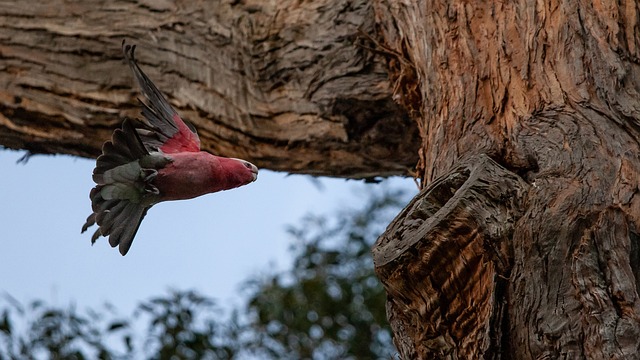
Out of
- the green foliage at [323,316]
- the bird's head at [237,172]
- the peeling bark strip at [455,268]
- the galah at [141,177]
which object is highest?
the galah at [141,177]

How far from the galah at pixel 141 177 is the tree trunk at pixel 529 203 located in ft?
1.81

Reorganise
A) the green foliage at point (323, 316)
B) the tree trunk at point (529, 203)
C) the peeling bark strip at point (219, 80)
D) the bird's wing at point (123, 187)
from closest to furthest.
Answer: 1. the tree trunk at point (529, 203)
2. the bird's wing at point (123, 187)
3. the peeling bark strip at point (219, 80)
4. the green foliage at point (323, 316)

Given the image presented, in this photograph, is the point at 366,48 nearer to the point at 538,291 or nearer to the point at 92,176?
the point at 92,176

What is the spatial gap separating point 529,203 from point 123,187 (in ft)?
3.27

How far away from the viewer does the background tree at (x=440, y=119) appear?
1.80 meters

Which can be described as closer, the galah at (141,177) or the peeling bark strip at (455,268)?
the peeling bark strip at (455,268)

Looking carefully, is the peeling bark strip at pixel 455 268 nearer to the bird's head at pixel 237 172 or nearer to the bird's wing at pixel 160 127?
the bird's head at pixel 237 172

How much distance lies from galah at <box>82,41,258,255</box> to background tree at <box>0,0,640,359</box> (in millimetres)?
550

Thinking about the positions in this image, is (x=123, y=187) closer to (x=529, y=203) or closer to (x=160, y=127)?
(x=160, y=127)

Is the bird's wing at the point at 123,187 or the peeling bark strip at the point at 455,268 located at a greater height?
the bird's wing at the point at 123,187

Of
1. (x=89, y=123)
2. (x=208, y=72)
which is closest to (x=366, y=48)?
(x=208, y=72)

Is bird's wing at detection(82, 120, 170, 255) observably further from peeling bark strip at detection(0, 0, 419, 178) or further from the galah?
peeling bark strip at detection(0, 0, 419, 178)

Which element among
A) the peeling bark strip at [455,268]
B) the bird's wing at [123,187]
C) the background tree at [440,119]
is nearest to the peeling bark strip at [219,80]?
the background tree at [440,119]

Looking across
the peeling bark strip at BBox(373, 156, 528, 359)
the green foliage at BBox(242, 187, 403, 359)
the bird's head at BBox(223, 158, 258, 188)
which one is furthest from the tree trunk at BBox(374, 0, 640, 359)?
the green foliage at BBox(242, 187, 403, 359)
